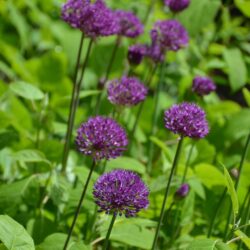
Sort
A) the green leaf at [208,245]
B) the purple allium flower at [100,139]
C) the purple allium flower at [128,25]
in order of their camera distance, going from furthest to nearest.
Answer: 1. the purple allium flower at [128,25]
2. the purple allium flower at [100,139]
3. the green leaf at [208,245]

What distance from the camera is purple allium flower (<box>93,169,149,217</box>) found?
1.53 meters

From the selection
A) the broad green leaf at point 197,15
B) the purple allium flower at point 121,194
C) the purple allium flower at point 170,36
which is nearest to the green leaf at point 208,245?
the purple allium flower at point 121,194

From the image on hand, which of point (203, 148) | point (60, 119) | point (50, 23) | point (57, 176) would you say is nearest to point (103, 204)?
point (57, 176)

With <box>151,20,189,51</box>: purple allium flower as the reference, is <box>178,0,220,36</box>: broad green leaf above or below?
below

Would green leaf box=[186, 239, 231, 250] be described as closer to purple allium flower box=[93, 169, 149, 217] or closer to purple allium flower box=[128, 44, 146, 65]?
purple allium flower box=[93, 169, 149, 217]

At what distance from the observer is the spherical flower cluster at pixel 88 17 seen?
1953 mm

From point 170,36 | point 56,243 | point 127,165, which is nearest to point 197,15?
point 170,36

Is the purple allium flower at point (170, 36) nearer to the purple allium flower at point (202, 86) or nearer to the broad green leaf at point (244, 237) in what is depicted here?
the purple allium flower at point (202, 86)

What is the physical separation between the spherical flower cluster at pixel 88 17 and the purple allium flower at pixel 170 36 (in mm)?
355

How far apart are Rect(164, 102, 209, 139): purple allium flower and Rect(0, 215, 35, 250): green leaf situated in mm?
433

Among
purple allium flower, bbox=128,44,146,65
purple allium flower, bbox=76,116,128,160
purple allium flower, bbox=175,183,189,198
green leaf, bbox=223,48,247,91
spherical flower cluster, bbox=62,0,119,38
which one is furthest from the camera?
green leaf, bbox=223,48,247,91

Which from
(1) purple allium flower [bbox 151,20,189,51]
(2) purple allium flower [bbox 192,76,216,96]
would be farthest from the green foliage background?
(1) purple allium flower [bbox 151,20,189,51]

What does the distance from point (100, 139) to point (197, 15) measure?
157cm

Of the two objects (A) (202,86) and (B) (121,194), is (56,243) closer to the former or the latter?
(B) (121,194)
